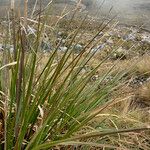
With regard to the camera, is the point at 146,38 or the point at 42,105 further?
the point at 146,38

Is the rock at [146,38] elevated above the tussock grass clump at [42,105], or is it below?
below

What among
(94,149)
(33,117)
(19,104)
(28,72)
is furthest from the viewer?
(94,149)

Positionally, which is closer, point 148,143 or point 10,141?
point 10,141

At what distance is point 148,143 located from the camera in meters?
3.07

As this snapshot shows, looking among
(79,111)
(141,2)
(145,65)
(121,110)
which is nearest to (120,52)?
(145,65)

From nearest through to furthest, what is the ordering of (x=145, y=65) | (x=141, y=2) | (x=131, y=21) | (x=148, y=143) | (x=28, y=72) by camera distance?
1. (x=28, y=72)
2. (x=148, y=143)
3. (x=145, y=65)
4. (x=131, y=21)
5. (x=141, y=2)

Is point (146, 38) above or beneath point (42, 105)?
beneath

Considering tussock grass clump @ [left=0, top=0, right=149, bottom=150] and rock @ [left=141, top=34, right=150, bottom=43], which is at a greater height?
tussock grass clump @ [left=0, top=0, right=149, bottom=150]


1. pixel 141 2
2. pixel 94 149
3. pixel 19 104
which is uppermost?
pixel 19 104

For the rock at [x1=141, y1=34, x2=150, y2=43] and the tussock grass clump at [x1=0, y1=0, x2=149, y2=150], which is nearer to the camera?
the tussock grass clump at [x1=0, y1=0, x2=149, y2=150]

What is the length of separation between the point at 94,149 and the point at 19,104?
0.97 meters

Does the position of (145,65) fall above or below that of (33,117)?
below

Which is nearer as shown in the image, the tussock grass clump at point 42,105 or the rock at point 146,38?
the tussock grass clump at point 42,105

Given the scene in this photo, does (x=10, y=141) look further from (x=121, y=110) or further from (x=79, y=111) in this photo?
(x=121, y=110)
